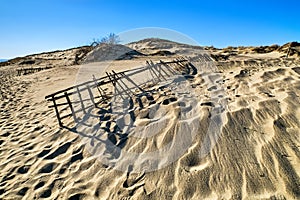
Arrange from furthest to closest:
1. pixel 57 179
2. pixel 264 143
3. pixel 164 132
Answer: pixel 164 132, pixel 57 179, pixel 264 143

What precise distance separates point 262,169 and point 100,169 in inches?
110

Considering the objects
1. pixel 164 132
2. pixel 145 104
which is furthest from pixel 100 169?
pixel 145 104

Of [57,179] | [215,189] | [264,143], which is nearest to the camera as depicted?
[215,189]

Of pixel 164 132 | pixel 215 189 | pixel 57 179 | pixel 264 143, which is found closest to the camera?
pixel 215 189

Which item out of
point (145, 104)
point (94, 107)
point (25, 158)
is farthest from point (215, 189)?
point (94, 107)

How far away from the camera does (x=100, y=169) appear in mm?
4215

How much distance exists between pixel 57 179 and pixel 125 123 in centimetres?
207

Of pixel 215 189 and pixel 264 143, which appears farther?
pixel 264 143

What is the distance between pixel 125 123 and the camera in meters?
5.66

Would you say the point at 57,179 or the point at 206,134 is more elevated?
the point at 206,134

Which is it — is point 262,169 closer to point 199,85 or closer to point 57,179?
point 57,179

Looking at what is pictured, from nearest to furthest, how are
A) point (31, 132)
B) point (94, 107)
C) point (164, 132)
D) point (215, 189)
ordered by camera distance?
point (215, 189) → point (164, 132) → point (31, 132) → point (94, 107)

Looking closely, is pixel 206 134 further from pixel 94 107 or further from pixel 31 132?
pixel 31 132

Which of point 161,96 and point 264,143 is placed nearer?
point 264,143
